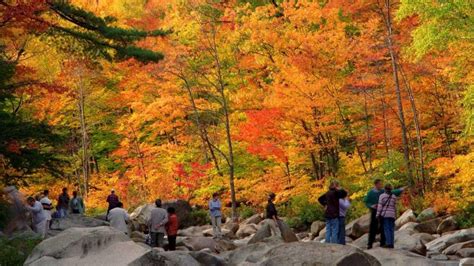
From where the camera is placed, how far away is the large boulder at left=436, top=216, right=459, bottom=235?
805 inches

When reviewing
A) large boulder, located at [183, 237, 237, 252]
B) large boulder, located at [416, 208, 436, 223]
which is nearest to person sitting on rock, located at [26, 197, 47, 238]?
large boulder, located at [183, 237, 237, 252]

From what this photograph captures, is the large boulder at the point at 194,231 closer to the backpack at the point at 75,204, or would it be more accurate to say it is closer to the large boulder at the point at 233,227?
the large boulder at the point at 233,227

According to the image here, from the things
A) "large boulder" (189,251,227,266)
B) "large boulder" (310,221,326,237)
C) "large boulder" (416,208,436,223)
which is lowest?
"large boulder" (310,221,326,237)

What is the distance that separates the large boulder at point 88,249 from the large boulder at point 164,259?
109mm

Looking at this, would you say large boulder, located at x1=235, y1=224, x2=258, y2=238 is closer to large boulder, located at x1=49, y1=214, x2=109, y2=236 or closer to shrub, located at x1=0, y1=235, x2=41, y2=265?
large boulder, located at x1=49, y1=214, x2=109, y2=236

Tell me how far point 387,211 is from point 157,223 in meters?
6.25

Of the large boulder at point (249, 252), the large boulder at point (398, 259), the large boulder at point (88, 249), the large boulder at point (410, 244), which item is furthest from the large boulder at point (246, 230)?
the large boulder at point (88, 249)

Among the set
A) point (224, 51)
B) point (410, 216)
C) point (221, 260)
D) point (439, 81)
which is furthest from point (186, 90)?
point (221, 260)

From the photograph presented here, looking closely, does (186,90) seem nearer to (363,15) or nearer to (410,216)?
(363,15)

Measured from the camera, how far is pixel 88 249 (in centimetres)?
1152

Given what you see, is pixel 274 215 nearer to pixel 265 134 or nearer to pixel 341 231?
pixel 341 231

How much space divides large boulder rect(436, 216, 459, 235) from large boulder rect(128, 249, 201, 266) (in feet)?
37.0

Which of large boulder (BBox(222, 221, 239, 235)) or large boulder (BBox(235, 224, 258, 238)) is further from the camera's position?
large boulder (BBox(222, 221, 239, 235))

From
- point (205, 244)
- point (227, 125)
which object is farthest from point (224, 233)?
point (227, 125)
